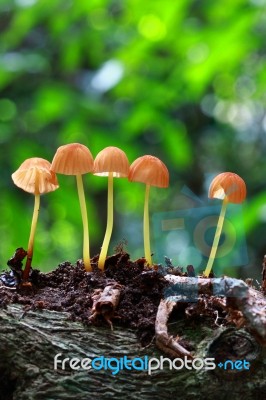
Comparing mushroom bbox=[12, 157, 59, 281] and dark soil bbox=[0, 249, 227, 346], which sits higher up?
mushroom bbox=[12, 157, 59, 281]

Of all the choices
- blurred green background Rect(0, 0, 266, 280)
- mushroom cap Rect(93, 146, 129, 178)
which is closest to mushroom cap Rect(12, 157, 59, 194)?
mushroom cap Rect(93, 146, 129, 178)

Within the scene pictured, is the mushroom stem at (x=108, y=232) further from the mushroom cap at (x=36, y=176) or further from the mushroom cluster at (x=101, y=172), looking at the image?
the mushroom cap at (x=36, y=176)

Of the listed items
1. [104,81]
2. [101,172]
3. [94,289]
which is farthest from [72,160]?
[104,81]

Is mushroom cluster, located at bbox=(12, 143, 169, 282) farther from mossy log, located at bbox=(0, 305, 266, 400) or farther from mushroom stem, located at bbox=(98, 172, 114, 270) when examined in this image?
mossy log, located at bbox=(0, 305, 266, 400)

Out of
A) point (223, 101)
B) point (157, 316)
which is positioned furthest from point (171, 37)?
point (223, 101)

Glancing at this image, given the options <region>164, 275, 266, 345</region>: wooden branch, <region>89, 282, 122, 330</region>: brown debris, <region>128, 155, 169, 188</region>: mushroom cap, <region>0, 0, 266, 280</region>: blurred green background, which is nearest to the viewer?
<region>164, 275, 266, 345</region>: wooden branch

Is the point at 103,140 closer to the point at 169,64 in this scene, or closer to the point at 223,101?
the point at 169,64

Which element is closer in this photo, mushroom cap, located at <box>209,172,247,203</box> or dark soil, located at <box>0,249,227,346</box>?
dark soil, located at <box>0,249,227,346</box>
